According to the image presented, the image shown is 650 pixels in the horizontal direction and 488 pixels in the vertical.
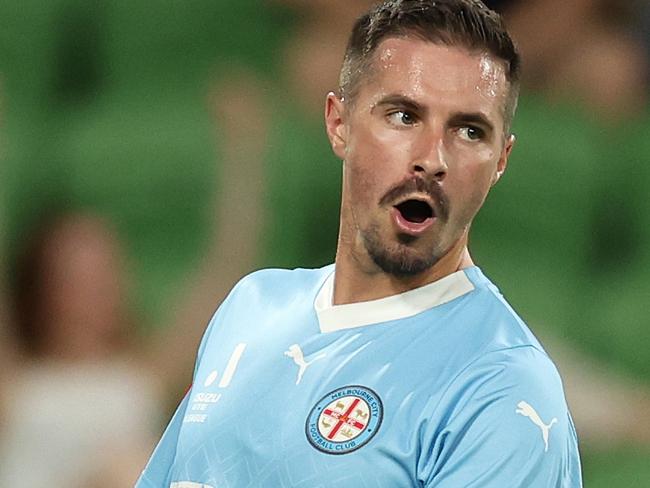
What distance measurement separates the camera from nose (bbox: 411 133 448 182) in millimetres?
2229

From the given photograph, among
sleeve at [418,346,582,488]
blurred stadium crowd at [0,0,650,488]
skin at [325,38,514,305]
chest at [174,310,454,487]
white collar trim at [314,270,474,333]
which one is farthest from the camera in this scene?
blurred stadium crowd at [0,0,650,488]

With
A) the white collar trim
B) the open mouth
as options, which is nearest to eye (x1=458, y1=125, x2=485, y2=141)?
the open mouth

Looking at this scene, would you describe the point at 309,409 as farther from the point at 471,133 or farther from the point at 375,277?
the point at 471,133

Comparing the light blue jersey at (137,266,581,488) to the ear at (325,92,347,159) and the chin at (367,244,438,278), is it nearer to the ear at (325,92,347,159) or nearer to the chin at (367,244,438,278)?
the chin at (367,244,438,278)

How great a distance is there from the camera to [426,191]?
7.35ft

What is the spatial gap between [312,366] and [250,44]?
9.19 ft

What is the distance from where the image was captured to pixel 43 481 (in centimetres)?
416

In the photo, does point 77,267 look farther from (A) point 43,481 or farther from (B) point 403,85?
(B) point 403,85

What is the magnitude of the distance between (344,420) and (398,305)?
270 millimetres

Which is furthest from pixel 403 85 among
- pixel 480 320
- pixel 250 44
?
pixel 250 44

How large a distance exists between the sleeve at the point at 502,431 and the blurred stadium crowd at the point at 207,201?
206 cm

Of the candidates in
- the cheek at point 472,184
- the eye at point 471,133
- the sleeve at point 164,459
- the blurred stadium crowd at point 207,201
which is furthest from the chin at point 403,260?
the blurred stadium crowd at point 207,201

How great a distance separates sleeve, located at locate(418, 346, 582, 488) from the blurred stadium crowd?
2.06m

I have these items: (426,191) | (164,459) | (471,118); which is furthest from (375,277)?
(164,459)
